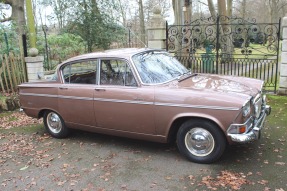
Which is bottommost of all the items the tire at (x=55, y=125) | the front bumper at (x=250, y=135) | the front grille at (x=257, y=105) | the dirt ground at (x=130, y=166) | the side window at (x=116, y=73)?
the dirt ground at (x=130, y=166)

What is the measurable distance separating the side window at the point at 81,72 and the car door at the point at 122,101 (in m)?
0.21

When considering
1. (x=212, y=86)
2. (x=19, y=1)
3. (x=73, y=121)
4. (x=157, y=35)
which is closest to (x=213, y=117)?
(x=212, y=86)

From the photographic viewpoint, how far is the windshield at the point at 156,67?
15.8 feet

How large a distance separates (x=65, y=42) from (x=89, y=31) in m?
1.70

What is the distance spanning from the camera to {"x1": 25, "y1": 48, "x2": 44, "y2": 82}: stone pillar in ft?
29.7

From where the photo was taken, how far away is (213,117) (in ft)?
13.6

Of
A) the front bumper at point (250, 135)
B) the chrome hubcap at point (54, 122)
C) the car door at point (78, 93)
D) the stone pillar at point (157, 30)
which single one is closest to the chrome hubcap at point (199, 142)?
the front bumper at point (250, 135)

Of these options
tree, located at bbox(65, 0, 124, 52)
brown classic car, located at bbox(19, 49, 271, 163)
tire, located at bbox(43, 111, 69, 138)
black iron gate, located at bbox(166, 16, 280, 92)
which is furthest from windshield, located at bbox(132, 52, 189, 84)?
tree, located at bbox(65, 0, 124, 52)

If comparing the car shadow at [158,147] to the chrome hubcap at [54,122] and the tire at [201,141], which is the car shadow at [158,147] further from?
the chrome hubcap at [54,122]

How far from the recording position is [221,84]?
4.74 metres

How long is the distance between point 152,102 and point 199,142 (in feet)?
3.07

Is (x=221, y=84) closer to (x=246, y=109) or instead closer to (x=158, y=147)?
(x=246, y=109)

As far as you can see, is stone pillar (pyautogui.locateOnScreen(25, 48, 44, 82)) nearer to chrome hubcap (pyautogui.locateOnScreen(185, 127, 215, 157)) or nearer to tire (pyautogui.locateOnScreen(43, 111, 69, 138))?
tire (pyautogui.locateOnScreen(43, 111, 69, 138))

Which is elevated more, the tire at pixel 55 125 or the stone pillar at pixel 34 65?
the stone pillar at pixel 34 65
